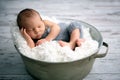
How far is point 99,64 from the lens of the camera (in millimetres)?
1473

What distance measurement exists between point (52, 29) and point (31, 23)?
151mm

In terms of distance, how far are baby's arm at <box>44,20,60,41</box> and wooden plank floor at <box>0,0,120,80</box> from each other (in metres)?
0.24

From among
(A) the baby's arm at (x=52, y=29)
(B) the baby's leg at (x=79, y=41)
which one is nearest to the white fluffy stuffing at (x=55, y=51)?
(B) the baby's leg at (x=79, y=41)

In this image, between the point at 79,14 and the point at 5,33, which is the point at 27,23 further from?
the point at 79,14

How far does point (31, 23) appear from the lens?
130cm

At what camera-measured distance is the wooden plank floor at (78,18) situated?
1.40 meters

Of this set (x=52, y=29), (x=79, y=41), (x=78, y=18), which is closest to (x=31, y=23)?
(x=52, y=29)

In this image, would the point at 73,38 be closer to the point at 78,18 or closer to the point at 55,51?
the point at 55,51

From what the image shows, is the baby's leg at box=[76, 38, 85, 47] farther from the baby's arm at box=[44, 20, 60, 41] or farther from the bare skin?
the baby's arm at box=[44, 20, 60, 41]

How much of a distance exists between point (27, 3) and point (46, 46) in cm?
120

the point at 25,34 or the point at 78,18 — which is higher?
the point at 25,34

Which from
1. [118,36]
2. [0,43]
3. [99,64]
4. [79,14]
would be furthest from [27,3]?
[99,64]

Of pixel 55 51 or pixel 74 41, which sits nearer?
pixel 55 51

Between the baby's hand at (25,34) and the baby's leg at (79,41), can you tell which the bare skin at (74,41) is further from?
the baby's hand at (25,34)
